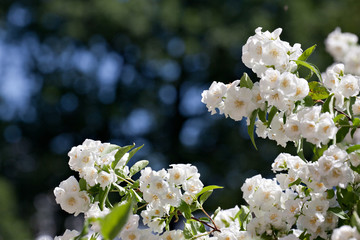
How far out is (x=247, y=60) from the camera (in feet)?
4.17

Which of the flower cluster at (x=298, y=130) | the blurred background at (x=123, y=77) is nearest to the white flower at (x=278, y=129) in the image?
the flower cluster at (x=298, y=130)

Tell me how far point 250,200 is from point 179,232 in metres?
0.21

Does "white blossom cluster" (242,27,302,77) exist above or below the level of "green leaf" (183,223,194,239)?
above

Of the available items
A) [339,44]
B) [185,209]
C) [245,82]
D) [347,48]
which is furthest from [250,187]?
[339,44]

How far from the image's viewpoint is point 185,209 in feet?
4.19

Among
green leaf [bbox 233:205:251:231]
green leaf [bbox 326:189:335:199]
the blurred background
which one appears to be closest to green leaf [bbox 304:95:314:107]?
green leaf [bbox 326:189:335:199]

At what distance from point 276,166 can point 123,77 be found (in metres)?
9.46

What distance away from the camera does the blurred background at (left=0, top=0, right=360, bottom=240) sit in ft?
31.6

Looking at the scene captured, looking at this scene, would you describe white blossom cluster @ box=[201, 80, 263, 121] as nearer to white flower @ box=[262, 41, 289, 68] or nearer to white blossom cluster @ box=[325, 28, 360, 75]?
white flower @ box=[262, 41, 289, 68]

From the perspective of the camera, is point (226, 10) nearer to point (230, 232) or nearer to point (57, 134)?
point (57, 134)

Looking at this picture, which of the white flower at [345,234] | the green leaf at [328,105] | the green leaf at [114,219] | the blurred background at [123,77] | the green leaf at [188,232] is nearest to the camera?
the green leaf at [114,219]

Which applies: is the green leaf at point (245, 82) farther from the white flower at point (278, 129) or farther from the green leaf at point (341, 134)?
the green leaf at point (341, 134)

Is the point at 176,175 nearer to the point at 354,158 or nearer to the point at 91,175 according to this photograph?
the point at 91,175

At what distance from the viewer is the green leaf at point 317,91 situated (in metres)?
1.25
